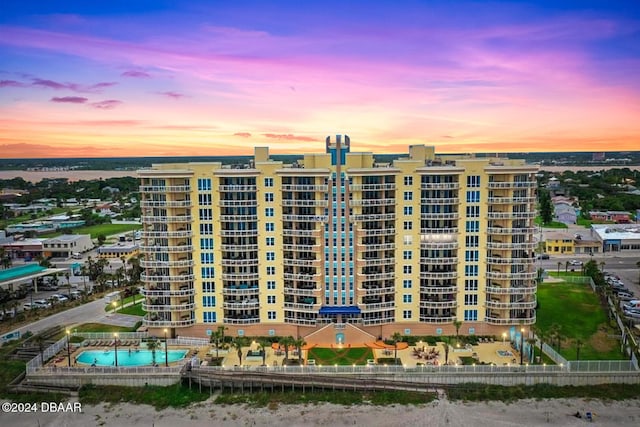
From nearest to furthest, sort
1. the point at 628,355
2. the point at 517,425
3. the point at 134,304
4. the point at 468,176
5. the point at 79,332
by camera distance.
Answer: the point at 517,425, the point at 628,355, the point at 468,176, the point at 79,332, the point at 134,304

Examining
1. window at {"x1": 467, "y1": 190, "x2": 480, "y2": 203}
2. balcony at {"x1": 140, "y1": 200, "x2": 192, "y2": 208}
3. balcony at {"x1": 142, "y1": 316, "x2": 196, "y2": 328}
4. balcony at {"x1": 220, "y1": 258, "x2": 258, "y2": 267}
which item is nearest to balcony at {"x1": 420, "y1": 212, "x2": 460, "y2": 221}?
window at {"x1": 467, "y1": 190, "x2": 480, "y2": 203}

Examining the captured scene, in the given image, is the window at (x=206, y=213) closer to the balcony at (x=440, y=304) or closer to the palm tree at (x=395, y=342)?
the palm tree at (x=395, y=342)

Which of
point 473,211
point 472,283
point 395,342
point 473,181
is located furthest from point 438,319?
point 473,181

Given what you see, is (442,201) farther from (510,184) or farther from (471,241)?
(510,184)

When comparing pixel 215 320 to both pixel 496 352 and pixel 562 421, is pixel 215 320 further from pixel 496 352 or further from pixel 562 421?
pixel 562 421

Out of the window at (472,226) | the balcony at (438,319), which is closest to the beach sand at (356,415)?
the balcony at (438,319)

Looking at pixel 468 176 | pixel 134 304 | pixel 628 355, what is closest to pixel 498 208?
pixel 468 176

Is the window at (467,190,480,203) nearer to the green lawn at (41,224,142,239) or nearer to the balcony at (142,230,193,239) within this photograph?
the balcony at (142,230,193,239)
